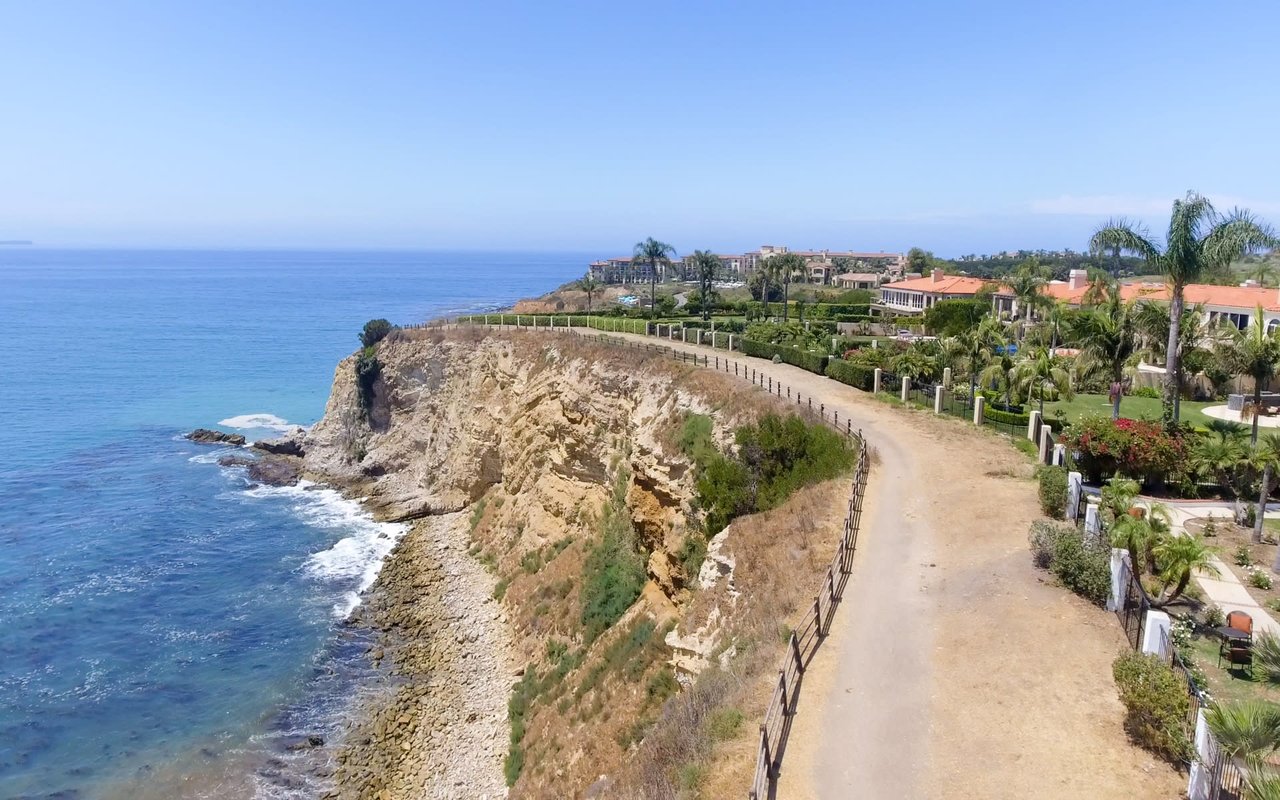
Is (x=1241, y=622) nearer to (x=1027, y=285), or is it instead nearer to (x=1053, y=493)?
(x=1053, y=493)

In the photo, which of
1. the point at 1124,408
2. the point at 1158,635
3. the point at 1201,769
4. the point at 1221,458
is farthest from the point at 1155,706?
the point at 1124,408

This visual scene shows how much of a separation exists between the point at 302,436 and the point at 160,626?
29.3 meters

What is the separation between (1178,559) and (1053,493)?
Answer: 195 inches

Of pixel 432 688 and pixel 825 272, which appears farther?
pixel 825 272

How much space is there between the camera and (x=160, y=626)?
33719 millimetres

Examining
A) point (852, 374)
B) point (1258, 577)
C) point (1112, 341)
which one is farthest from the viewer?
point (852, 374)

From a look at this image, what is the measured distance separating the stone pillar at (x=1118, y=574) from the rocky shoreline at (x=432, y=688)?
1774 centimetres

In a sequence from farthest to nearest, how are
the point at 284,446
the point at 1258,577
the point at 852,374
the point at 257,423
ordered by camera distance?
the point at 257,423 < the point at 284,446 < the point at 852,374 < the point at 1258,577

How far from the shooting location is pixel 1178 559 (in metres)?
15.8

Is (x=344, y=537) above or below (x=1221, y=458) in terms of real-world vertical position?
below

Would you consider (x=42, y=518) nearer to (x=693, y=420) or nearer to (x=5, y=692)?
(x=5, y=692)

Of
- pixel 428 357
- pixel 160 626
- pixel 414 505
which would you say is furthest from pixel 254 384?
pixel 160 626

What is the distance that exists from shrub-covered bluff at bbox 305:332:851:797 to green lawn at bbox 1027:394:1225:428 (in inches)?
572

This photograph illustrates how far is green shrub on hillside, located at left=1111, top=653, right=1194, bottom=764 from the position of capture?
11281mm
